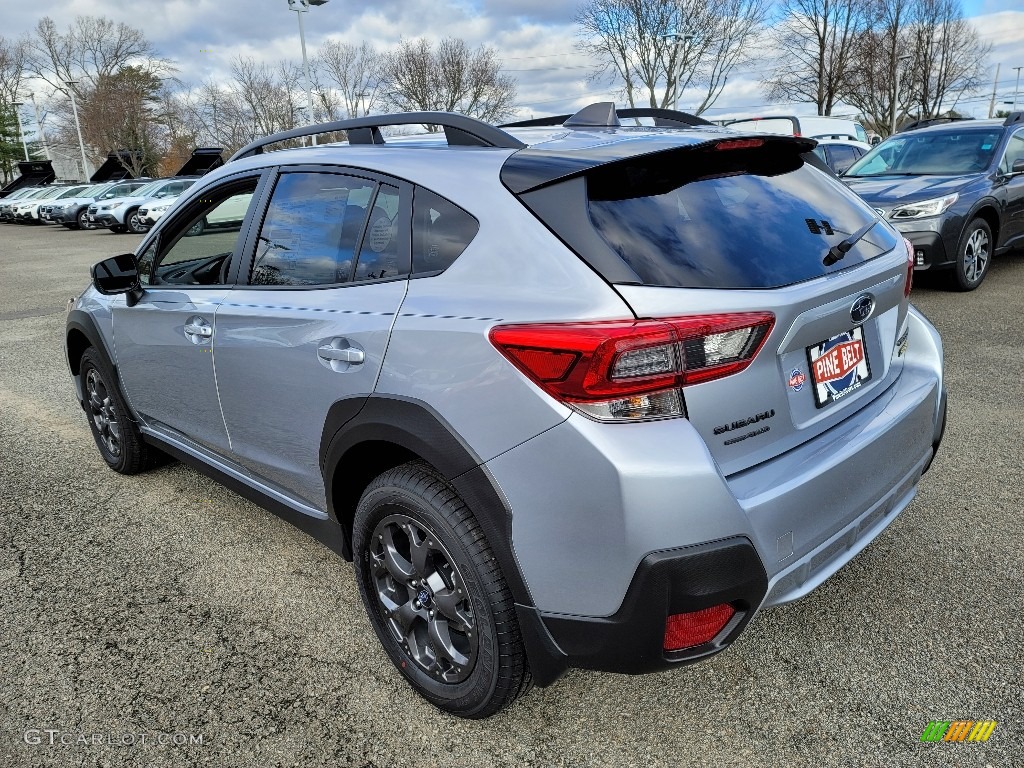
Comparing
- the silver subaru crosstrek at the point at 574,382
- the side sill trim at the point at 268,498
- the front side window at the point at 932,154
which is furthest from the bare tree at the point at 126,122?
the silver subaru crosstrek at the point at 574,382

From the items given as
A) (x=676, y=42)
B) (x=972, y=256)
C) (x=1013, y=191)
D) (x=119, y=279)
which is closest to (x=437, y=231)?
(x=119, y=279)

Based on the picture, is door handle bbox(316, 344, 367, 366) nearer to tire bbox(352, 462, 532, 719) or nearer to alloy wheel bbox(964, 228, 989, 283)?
tire bbox(352, 462, 532, 719)

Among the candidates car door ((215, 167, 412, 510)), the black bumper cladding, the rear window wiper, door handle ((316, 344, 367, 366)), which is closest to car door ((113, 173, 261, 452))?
car door ((215, 167, 412, 510))

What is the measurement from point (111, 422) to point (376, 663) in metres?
2.47

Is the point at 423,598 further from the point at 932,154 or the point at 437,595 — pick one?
the point at 932,154

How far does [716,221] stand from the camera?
2031 mm

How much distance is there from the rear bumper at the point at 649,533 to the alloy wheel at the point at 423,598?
270 millimetres

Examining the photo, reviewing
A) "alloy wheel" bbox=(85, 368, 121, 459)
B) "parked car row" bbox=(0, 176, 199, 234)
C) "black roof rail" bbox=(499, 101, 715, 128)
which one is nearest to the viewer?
"black roof rail" bbox=(499, 101, 715, 128)

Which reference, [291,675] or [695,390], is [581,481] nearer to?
[695,390]

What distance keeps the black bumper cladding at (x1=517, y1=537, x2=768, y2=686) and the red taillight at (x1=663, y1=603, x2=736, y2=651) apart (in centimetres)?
2

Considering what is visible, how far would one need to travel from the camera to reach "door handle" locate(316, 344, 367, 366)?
223cm

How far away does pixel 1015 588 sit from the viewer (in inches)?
109

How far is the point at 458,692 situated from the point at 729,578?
90 cm

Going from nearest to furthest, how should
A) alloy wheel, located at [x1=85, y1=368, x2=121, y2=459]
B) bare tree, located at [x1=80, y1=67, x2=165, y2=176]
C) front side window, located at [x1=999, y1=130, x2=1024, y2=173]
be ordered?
1. alloy wheel, located at [x1=85, y1=368, x2=121, y2=459]
2. front side window, located at [x1=999, y1=130, x2=1024, y2=173]
3. bare tree, located at [x1=80, y1=67, x2=165, y2=176]
